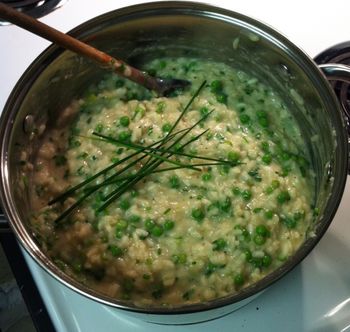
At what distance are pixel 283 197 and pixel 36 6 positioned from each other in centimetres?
102

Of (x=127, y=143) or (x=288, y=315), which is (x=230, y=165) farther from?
(x=288, y=315)

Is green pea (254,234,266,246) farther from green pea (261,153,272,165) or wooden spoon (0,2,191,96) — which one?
wooden spoon (0,2,191,96)

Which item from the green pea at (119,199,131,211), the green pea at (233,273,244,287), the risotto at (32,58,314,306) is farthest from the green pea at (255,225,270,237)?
the green pea at (119,199,131,211)

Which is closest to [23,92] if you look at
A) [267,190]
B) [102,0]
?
[102,0]

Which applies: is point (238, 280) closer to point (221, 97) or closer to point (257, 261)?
point (257, 261)

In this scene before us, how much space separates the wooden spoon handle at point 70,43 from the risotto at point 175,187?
82mm

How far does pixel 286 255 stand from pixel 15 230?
65 centimetres

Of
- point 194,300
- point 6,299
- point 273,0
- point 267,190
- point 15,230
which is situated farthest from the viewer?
point 6,299

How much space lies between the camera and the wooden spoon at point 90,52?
1150 millimetres

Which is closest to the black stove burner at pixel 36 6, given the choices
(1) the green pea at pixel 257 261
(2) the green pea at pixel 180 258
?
(2) the green pea at pixel 180 258

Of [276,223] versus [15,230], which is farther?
[276,223]

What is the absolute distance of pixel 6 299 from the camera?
73.8 inches

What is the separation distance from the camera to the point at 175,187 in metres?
1.41

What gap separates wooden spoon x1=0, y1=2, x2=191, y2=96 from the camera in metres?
1.15
